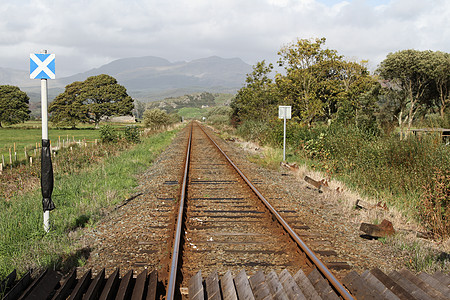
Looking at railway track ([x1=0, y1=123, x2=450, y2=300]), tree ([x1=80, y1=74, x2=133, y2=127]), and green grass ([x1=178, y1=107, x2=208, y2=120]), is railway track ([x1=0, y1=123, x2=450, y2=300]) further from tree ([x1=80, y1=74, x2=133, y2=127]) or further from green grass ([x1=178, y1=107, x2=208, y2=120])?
green grass ([x1=178, y1=107, x2=208, y2=120])

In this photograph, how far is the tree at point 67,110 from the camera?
60.7 m

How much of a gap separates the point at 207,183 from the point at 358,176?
14.5 feet

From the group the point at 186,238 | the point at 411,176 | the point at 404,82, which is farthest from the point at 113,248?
the point at 404,82

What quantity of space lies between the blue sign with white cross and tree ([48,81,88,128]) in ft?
197

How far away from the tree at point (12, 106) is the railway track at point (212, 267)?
2564 inches

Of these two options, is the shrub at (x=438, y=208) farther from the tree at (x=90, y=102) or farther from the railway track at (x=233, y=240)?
the tree at (x=90, y=102)

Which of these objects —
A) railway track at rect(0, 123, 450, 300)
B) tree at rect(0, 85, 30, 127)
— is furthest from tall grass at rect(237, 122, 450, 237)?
tree at rect(0, 85, 30, 127)

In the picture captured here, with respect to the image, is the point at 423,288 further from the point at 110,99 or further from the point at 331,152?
the point at 110,99

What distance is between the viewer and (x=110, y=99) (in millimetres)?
64750

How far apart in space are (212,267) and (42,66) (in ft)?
13.5

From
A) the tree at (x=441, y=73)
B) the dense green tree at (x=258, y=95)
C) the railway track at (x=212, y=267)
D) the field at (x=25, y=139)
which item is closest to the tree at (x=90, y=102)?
the field at (x=25, y=139)

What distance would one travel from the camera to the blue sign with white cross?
17.9ft

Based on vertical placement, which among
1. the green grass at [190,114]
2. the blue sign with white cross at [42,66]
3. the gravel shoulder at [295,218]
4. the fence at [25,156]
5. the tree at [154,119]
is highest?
the green grass at [190,114]

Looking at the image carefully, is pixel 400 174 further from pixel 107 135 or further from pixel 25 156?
pixel 25 156
